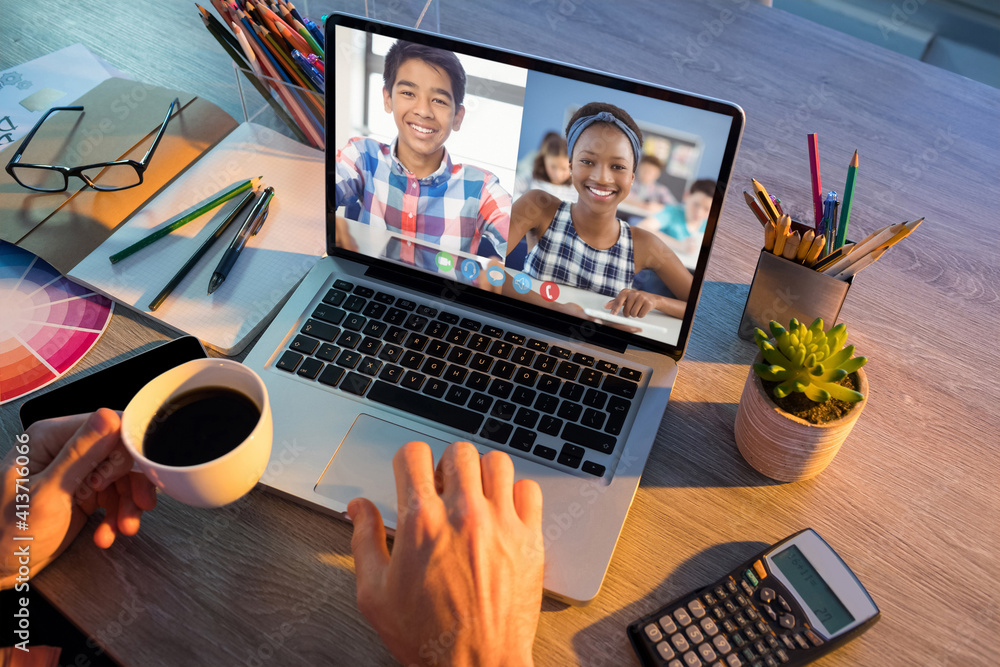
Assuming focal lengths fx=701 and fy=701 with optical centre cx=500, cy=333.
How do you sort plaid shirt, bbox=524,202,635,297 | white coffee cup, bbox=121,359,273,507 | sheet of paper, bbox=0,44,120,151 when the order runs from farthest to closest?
sheet of paper, bbox=0,44,120,151, plaid shirt, bbox=524,202,635,297, white coffee cup, bbox=121,359,273,507

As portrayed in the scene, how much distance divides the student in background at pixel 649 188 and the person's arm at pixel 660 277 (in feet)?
0.10

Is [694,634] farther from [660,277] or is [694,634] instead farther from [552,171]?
[552,171]

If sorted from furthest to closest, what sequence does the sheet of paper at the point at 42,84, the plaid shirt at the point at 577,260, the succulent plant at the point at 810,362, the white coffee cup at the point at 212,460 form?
the sheet of paper at the point at 42,84
the plaid shirt at the point at 577,260
the succulent plant at the point at 810,362
the white coffee cup at the point at 212,460

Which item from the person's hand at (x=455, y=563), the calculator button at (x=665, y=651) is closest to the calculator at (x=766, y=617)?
the calculator button at (x=665, y=651)

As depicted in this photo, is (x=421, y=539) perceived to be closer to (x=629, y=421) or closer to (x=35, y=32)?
(x=629, y=421)

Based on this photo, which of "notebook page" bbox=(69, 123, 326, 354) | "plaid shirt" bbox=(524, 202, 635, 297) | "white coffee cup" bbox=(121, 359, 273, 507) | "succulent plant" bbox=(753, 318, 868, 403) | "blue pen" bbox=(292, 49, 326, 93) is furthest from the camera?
"blue pen" bbox=(292, 49, 326, 93)

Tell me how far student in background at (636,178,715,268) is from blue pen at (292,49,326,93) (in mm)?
543

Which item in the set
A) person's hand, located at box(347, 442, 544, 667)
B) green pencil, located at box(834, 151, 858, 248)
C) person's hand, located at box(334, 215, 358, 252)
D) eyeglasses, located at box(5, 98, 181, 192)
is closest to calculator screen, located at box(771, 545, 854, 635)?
person's hand, located at box(347, 442, 544, 667)

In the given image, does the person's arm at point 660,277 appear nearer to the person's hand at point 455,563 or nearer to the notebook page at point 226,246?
the person's hand at point 455,563

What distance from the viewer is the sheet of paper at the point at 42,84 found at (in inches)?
43.9

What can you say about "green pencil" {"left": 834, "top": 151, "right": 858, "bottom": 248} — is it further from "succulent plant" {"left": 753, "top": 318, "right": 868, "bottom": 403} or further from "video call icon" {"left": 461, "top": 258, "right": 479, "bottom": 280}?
"video call icon" {"left": 461, "top": 258, "right": 479, "bottom": 280}

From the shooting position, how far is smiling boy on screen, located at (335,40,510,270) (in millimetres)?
813

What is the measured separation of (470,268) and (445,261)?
0.03 m

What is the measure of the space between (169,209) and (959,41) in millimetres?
2274
